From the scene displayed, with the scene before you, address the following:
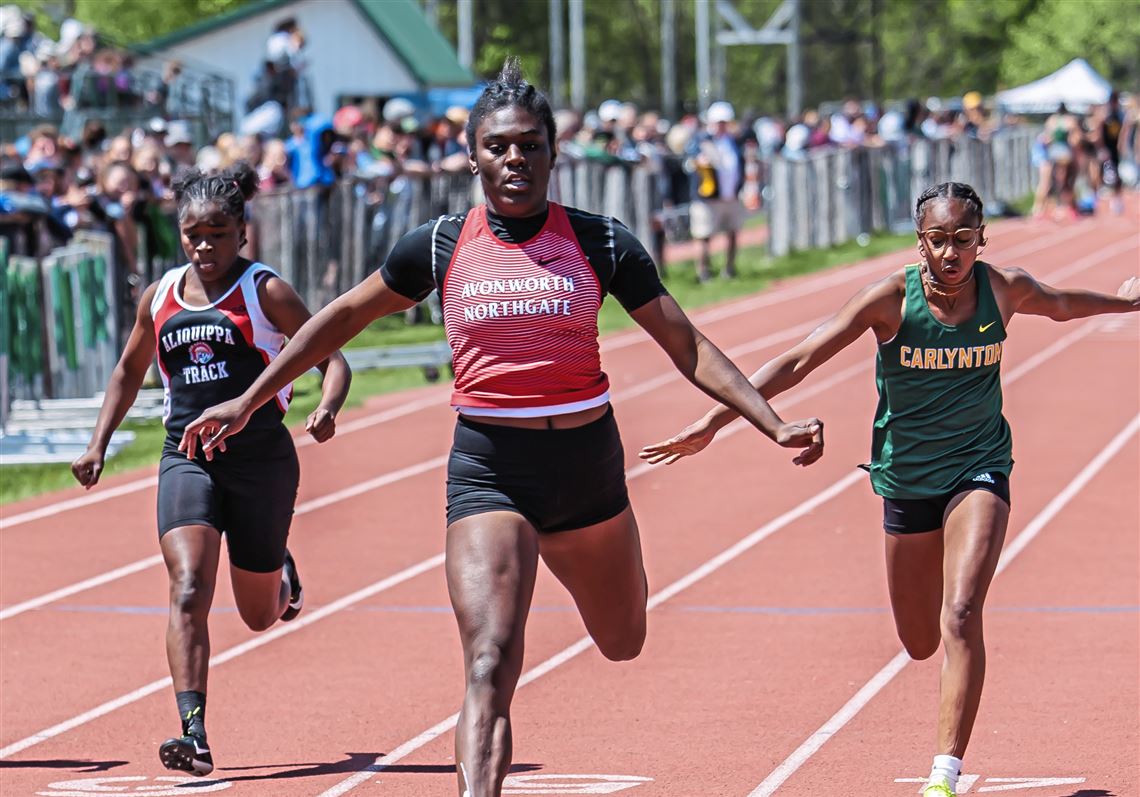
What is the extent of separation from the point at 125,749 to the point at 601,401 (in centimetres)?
287

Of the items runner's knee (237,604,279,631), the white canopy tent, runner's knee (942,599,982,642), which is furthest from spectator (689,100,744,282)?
the white canopy tent

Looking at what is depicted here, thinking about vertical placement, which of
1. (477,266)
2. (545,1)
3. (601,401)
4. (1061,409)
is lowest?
(1061,409)

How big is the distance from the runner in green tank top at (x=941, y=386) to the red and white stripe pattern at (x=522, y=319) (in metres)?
0.80

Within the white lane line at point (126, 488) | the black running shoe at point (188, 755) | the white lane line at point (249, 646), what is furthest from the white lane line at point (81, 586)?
the black running shoe at point (188, 755)

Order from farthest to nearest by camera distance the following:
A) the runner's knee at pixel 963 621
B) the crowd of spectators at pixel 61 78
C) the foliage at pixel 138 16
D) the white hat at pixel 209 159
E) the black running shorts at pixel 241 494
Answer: the foliage at pixel 138 16 → the crowd of spectators at pixel 61 78 → the white hat at pixel 209 159 → the black running shorts at pixel 241 494 → the runner's knee at pixel 963 621

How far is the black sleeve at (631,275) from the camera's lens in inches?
217

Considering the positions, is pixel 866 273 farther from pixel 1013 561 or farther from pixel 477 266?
pixel 477 266

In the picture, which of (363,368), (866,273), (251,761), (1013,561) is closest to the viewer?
(251,761)

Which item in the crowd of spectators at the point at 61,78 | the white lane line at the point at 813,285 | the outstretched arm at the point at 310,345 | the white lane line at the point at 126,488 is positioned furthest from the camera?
the crowd of spectators at the point at 61,78

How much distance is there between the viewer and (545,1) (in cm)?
7781

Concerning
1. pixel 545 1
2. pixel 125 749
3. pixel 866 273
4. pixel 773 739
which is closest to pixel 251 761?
pixel 125 749

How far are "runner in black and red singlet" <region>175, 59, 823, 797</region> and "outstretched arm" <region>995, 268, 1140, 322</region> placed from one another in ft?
4.27

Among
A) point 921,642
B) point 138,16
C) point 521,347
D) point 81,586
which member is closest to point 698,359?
point 521,347

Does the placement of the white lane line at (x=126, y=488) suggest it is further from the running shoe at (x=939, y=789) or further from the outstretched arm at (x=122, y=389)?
the running shoe at (x=939, y=789)
